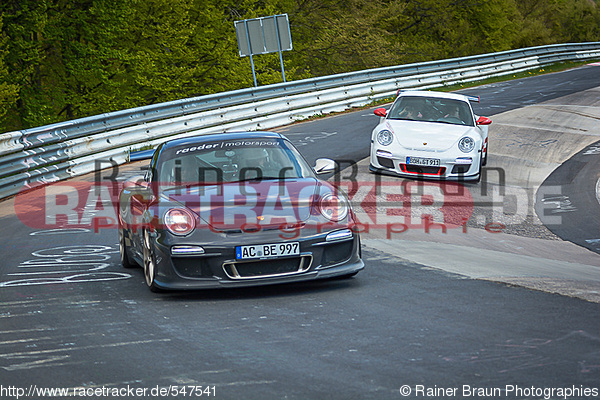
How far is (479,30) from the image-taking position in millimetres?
51969

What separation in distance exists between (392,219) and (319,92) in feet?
40.2

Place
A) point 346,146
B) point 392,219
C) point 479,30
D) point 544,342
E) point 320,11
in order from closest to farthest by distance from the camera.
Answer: point 544,342 < point 392,219 < point 346,146 < point 320,11 < point 479,30

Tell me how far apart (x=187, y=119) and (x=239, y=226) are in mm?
12316

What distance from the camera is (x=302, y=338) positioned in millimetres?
4598

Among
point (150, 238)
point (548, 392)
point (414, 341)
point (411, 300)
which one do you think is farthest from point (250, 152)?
point (548, 392)

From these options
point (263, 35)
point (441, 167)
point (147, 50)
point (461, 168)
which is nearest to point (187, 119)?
point (263, 35)

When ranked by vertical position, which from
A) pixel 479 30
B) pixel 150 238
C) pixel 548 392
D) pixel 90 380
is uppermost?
pixel 479 30

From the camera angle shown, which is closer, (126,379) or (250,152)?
(126,379)

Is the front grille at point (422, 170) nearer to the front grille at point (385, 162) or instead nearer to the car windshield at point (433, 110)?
the front grille at point (385, 162)

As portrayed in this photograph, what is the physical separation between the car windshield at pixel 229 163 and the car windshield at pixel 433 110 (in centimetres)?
630

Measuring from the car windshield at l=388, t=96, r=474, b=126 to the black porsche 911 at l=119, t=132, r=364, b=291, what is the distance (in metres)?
6.54

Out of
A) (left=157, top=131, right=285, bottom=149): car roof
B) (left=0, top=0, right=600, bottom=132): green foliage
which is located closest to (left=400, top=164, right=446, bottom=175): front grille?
(left=157, top=131, right=285, bottom=149): car roof

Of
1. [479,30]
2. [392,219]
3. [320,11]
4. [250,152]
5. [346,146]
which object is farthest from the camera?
[479,30]

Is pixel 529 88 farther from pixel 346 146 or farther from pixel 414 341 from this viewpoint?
pixel 414 341
